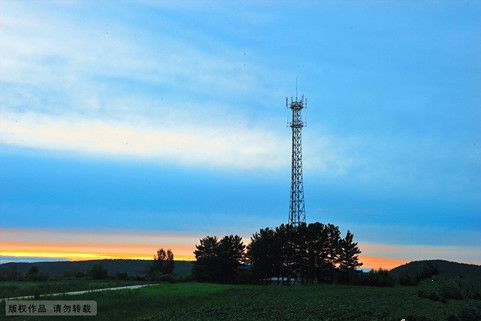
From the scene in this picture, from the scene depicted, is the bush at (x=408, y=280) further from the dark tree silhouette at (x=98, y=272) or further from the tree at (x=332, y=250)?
the dark tree silhouette at (x=98, y=272)

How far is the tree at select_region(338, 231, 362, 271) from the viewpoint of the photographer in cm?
9606

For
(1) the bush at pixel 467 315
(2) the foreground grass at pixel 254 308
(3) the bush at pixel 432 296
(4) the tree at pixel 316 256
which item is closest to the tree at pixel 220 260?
(4) the tree at pixel 316 256

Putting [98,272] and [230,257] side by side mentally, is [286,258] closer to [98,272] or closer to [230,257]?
[230,257]

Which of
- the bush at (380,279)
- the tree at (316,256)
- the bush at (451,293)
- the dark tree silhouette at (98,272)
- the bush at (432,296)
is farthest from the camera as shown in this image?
the dark tree silhouette at (98,272)

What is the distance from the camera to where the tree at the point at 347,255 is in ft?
315

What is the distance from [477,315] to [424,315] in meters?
2.99

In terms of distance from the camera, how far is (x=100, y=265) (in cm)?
10738

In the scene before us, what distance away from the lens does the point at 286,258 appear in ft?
314

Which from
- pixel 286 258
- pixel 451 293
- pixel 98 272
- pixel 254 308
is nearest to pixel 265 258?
pixel 286 258

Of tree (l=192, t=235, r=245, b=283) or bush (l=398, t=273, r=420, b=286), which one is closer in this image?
bush (l=398, t=273, r=420, b=286)

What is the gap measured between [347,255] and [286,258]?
10.7m

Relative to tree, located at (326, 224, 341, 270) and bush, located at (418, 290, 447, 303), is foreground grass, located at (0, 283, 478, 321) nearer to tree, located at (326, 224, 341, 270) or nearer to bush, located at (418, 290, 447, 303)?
bush, located at (418, 290, 447, 303)

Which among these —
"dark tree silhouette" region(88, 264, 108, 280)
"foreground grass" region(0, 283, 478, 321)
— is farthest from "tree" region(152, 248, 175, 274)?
"foreground grass" region(0, 283, 478, 321)

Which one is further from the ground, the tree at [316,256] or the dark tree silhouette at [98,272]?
the tree at [316,256]
